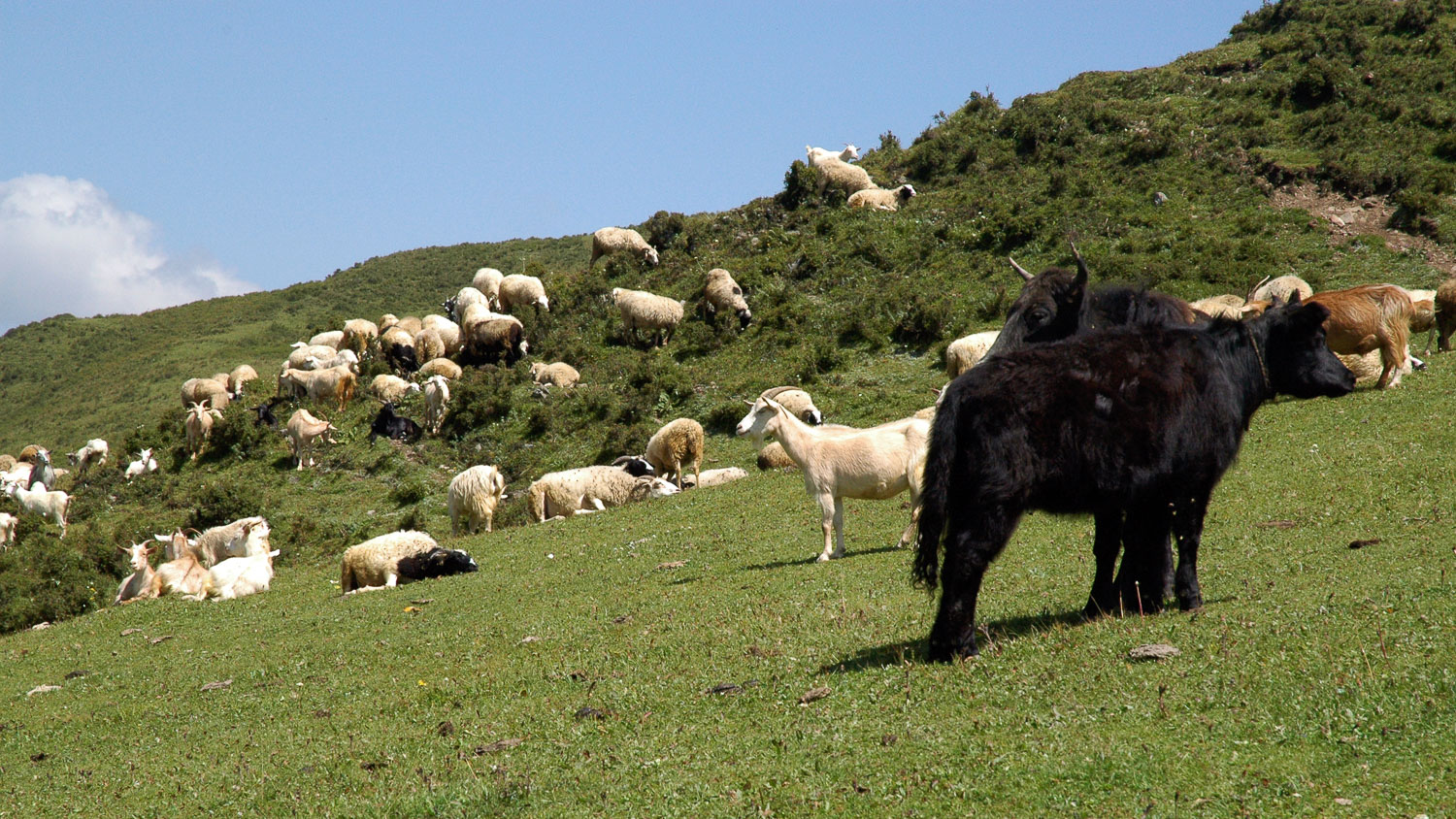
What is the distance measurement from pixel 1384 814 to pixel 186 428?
38.9 m

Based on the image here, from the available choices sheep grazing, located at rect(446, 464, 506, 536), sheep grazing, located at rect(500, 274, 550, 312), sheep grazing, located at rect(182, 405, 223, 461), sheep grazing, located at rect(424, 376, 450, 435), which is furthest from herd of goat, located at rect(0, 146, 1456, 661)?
sheep grazing, located at rect(500, 274, 550, 312)

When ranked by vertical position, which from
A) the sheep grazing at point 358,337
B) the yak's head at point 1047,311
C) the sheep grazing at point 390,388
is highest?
the sheep grazing at point 358,337

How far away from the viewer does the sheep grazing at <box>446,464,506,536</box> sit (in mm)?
22641

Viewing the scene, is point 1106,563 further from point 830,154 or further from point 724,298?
point 830,154

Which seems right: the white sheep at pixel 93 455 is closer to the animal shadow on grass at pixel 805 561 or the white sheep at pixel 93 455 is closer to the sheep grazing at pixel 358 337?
the sheep grazing at pixel 358 337

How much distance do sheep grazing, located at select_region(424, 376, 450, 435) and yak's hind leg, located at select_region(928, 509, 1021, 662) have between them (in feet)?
94.8

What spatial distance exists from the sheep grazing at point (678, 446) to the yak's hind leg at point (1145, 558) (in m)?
15.8

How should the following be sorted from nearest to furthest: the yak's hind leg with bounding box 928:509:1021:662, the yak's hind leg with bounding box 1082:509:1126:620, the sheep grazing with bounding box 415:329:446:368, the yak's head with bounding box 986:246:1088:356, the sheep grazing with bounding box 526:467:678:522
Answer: the yak's hind leg with bounding box 928:509:1021:662 < the yak's hind leg with bounding box 1082:509:1126:620 < the yak's head with bounding box 986:246:1088:356 < the sheep grazing with bounding box 526:467:678:522 < the sheep grazing with bounding box 415:329:446:368

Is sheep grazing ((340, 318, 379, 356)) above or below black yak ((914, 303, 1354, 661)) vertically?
above

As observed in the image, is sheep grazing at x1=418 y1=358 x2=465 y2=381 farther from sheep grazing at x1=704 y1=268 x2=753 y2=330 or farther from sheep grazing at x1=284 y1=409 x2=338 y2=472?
sheep grazing at x1=704 y1=268 x2=753 y2=330

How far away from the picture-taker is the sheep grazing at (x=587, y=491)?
880 inches

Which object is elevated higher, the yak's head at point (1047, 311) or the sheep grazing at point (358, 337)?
the sheep grazing at point (358, 337)

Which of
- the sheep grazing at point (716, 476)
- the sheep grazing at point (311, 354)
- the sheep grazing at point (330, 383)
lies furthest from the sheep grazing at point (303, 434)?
the sheep grazing at point (716, 476)

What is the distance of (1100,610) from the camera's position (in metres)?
7.76
